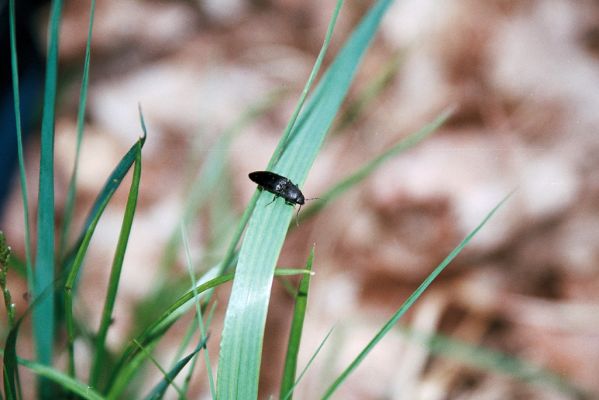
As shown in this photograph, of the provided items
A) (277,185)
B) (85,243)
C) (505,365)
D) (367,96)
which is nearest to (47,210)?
(85,243)

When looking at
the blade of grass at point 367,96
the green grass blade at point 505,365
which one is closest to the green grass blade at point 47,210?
the blade of grass at point 367,96

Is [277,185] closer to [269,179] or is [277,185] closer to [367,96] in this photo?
[269,179]

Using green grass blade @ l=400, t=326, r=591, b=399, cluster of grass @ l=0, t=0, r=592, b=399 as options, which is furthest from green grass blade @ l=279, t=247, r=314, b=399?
green grass blade @ l=400, t=326, r=591, b=399

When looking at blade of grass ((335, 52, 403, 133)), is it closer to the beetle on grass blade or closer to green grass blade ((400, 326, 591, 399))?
the beetle on grass blade

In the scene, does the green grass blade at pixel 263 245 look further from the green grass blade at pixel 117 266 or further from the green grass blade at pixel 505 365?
the green grass blade at pixel 505 365

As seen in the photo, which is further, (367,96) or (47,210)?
(367,96)
